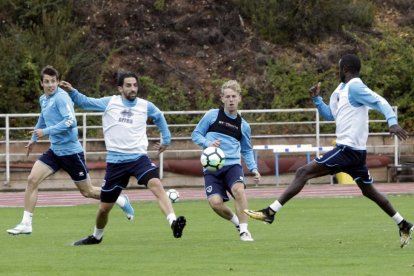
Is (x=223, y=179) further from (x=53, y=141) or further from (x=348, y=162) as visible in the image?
(x=53, y=141)

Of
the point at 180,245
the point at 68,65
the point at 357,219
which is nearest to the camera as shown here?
the point at 180,245

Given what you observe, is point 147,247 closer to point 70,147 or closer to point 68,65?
point 70,147

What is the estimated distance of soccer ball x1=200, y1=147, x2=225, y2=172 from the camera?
581 inches

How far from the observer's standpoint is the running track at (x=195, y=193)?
2586 centimetres

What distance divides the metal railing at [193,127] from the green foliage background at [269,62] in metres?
0.64

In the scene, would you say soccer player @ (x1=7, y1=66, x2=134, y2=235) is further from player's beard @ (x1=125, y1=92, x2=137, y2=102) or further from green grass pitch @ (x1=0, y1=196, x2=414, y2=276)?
player's beard @ (x1=125, y1=92, x2=137, y2=102)

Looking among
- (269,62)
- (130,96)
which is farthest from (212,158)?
(269,62)

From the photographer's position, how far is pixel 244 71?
35531 millimetres

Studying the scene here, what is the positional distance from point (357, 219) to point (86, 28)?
1777 cm

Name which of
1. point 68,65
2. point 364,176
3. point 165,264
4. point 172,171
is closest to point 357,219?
point 364,176

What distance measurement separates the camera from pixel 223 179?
15.2m

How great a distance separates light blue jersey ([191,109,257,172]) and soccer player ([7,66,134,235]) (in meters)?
1.79

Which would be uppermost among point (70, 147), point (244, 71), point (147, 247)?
point (244, 71)

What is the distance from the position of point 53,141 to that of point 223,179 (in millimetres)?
2532
